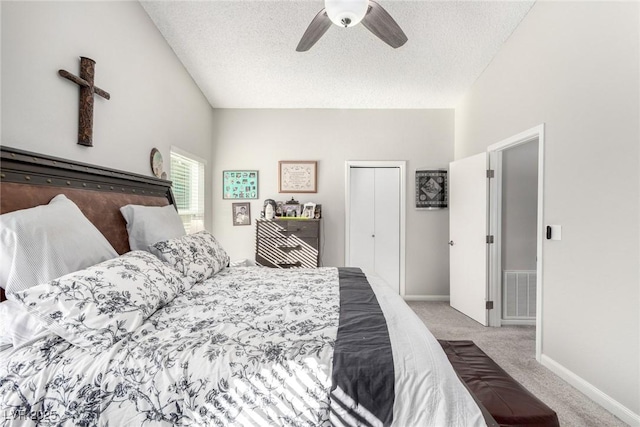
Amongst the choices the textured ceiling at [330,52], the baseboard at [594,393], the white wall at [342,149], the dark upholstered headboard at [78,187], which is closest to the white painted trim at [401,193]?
the white wall at [342,149]

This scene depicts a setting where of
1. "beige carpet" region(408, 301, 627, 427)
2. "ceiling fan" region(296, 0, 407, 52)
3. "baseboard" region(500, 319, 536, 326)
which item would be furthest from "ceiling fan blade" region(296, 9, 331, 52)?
"baseboard" region(500, 319, 536, 326)

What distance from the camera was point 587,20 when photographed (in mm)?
1962

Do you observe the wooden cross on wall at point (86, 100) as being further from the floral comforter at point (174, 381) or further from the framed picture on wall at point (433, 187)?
the framed picture on wall at point (433, 187)

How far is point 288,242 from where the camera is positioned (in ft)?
12.7

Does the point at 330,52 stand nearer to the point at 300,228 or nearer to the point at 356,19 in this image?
the point at 356,19

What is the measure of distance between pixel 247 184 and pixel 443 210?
9.49 feet

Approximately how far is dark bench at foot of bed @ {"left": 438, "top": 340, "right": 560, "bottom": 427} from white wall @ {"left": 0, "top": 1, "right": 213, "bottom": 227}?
8.18ft

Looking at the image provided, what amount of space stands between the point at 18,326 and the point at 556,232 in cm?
318

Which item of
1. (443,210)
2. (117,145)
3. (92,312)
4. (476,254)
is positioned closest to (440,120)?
(443,210)

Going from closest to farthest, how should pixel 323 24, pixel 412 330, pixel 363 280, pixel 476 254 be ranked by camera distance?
pixel 412 330 → pixel 323 24 → pixel 363 280 → pixel 476 254

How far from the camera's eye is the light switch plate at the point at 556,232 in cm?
219

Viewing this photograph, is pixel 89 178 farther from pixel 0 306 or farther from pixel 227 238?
pixel 227 238

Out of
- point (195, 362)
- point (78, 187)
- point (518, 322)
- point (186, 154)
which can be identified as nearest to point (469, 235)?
point (518, 322)

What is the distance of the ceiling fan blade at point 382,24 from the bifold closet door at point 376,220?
2318 mm
